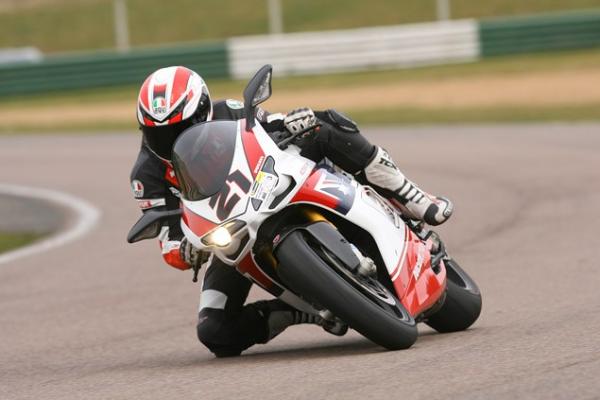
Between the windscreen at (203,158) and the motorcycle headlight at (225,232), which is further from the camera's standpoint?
the windscreen at (203,158)

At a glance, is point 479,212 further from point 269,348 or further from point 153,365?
point 153,365

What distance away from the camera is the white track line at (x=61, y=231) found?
11539 millimetres

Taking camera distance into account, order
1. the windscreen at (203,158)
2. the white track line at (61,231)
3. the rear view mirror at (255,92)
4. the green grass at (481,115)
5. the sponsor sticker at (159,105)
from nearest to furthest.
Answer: the windscreen at (203,158) < the rear view mirror at (255,92) < the sponsor sticker at (159,105) < the white track line at (61,231) < the green grass at (481,115)

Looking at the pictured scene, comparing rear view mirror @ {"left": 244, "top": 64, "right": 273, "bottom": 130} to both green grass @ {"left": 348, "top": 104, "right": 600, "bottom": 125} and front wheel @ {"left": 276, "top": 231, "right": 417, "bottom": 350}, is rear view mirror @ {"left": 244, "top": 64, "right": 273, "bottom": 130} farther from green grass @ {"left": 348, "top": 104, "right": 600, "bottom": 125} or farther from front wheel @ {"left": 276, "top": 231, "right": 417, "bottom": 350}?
green grass @ {"left": 348, "top": 104, "right": 600, "bottom": 125}

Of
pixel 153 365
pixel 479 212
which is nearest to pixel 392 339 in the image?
pixel 153 365

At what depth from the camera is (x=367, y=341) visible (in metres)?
6.19

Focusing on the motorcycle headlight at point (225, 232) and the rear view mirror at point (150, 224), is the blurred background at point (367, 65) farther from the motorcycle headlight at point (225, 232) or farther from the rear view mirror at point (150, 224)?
the motorcycle headlight at point (225, 232)

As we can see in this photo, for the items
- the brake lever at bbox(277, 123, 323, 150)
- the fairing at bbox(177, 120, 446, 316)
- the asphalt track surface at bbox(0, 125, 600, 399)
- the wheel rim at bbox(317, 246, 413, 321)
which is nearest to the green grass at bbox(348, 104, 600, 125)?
the asphalt track surface at bbox(0, 125, 600, 399)

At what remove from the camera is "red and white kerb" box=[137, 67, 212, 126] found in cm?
589

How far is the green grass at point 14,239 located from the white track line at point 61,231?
0.20 meters

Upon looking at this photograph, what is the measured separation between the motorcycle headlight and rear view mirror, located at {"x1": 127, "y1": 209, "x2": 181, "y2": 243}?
0.27 meters

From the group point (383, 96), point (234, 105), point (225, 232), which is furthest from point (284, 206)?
point (383, 96)

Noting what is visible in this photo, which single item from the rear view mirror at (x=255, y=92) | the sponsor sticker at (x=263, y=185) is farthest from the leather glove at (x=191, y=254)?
the rear view mirror at (x=255, y=92)

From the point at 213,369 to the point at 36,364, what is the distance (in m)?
1.23
